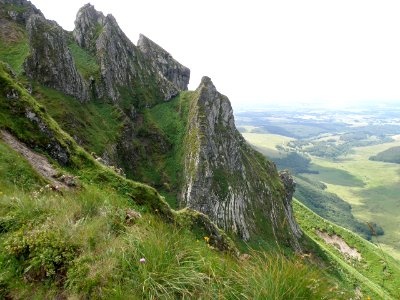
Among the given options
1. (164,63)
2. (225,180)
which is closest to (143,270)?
(225,180)

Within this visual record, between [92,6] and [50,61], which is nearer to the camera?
[50,61]

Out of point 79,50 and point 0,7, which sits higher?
point 0,7

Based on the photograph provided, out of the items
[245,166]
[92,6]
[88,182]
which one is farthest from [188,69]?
[88,182]

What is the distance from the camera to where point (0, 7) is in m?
68.9

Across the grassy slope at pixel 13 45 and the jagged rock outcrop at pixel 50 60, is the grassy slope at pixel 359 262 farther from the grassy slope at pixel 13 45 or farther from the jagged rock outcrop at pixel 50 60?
the grassy slope at pixel 13 45

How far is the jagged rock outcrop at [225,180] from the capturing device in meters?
57.1

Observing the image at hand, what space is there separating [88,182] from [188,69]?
88.6 metres

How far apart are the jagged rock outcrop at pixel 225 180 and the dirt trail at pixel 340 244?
20.9 metres

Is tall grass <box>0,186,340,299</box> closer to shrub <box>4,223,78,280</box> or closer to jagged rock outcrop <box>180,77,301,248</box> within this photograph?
shrub <box>4,223,78,280</box>

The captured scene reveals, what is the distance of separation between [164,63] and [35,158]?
3003 inches

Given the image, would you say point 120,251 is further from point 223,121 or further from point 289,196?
point 289,196

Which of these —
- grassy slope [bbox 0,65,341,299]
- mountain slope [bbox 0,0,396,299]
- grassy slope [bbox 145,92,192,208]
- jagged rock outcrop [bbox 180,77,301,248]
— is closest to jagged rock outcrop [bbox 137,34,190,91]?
mountain slope [bbox 0,0,396,299]

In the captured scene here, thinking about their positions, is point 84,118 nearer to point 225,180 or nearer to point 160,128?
point 160,128

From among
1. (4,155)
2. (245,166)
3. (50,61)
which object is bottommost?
(245,166)
